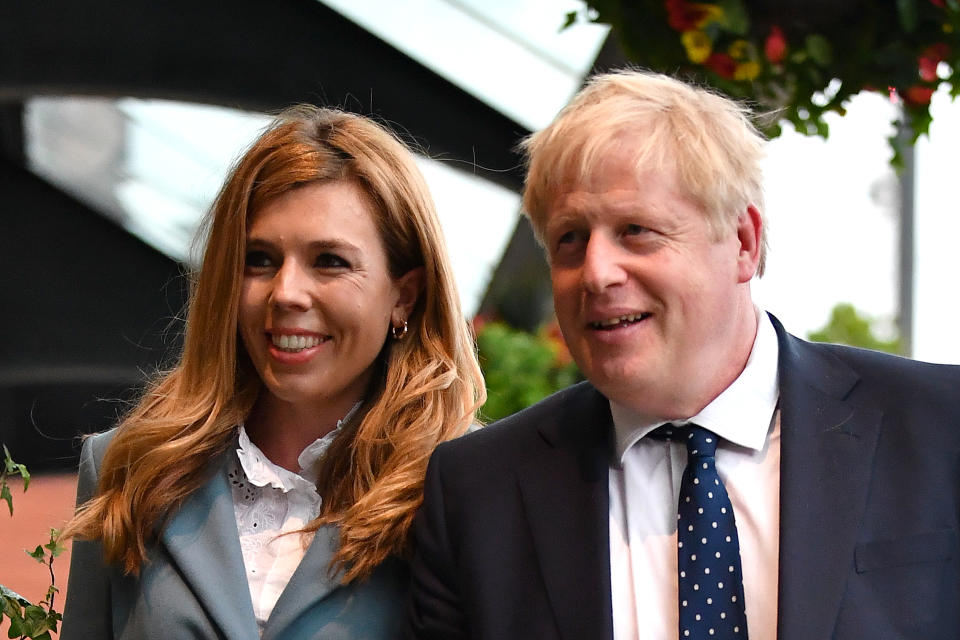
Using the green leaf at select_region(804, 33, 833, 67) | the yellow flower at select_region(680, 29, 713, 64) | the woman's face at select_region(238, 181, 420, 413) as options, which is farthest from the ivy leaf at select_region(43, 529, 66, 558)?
the green leaf at select_region(804, 33, 833, 67)

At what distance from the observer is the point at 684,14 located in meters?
1.41

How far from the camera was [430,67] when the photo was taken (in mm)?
6414

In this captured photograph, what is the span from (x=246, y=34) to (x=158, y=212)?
1.81 m

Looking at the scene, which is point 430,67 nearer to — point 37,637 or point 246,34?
point 246,34

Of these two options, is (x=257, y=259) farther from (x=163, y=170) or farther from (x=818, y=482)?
(x=163, y=170)

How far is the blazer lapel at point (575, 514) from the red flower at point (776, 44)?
0.69 metres

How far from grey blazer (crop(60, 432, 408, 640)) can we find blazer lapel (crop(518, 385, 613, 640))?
0.35 metres

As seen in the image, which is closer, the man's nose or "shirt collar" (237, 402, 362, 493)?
the man's nose

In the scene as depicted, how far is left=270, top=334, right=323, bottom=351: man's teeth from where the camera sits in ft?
6.71

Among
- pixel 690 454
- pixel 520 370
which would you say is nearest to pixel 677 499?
pixel 690 454

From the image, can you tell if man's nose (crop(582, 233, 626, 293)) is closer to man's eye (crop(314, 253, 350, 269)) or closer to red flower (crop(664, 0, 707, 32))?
red flower (crop(664, 0, 707, 32))

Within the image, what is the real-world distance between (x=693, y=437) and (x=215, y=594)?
82 cm

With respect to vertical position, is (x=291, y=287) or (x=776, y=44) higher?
(x=776, y=44)

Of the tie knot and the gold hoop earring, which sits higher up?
the gold hoop earring
